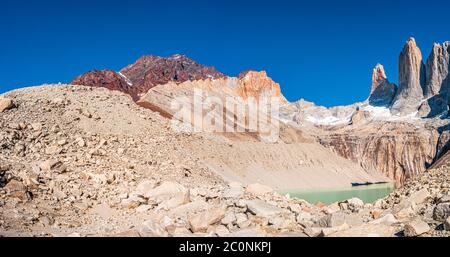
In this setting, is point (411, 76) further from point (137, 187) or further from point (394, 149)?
point (137, 187)

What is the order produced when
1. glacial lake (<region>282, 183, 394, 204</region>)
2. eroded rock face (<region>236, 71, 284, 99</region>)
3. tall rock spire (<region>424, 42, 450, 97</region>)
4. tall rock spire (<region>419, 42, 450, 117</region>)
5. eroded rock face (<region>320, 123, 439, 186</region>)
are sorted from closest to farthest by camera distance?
glacial lake (<region>282, 183, 394, 204</region>) → eroded rock face (<region>320, 123, 439, 186</region>) → eroded rock face (<region>236, 71, 284, 99</region>) → tall rock spire (<region>419, 42, 450, 117</region>) → tall rock spire (<region>424, 42, 450, 97</region>)

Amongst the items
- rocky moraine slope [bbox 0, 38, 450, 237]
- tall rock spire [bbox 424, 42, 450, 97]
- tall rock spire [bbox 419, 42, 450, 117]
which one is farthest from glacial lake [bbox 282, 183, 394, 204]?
tall rock spire [bbox 424, 42, 450, 97]

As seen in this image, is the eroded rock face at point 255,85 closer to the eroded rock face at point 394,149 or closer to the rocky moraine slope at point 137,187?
the eroded rock face at point 394,149

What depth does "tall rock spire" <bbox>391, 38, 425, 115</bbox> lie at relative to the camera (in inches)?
7042

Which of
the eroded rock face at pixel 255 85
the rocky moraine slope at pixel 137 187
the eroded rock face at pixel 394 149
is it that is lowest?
the rocky moraine slope at pixel 137 187

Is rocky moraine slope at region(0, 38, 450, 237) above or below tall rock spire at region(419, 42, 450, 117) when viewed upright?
below

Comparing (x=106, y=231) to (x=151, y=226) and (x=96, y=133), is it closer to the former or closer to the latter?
(x=151, y=226)

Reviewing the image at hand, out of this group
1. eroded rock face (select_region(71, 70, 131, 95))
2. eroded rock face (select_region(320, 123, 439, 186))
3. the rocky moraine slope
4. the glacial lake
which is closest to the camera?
the rocky moraine slope

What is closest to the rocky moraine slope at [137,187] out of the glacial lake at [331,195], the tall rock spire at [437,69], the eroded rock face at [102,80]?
the glacial lake at [331,195]

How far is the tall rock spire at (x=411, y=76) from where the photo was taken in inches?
7042

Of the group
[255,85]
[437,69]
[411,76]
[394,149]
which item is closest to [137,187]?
[394,149]

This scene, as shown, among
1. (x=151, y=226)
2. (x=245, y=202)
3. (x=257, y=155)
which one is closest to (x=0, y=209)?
(x=151, y=226)

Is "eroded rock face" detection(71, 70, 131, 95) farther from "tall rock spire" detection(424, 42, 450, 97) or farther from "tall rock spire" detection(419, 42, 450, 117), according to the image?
"tall rock spire" detection(424, 42, 450, 97)
